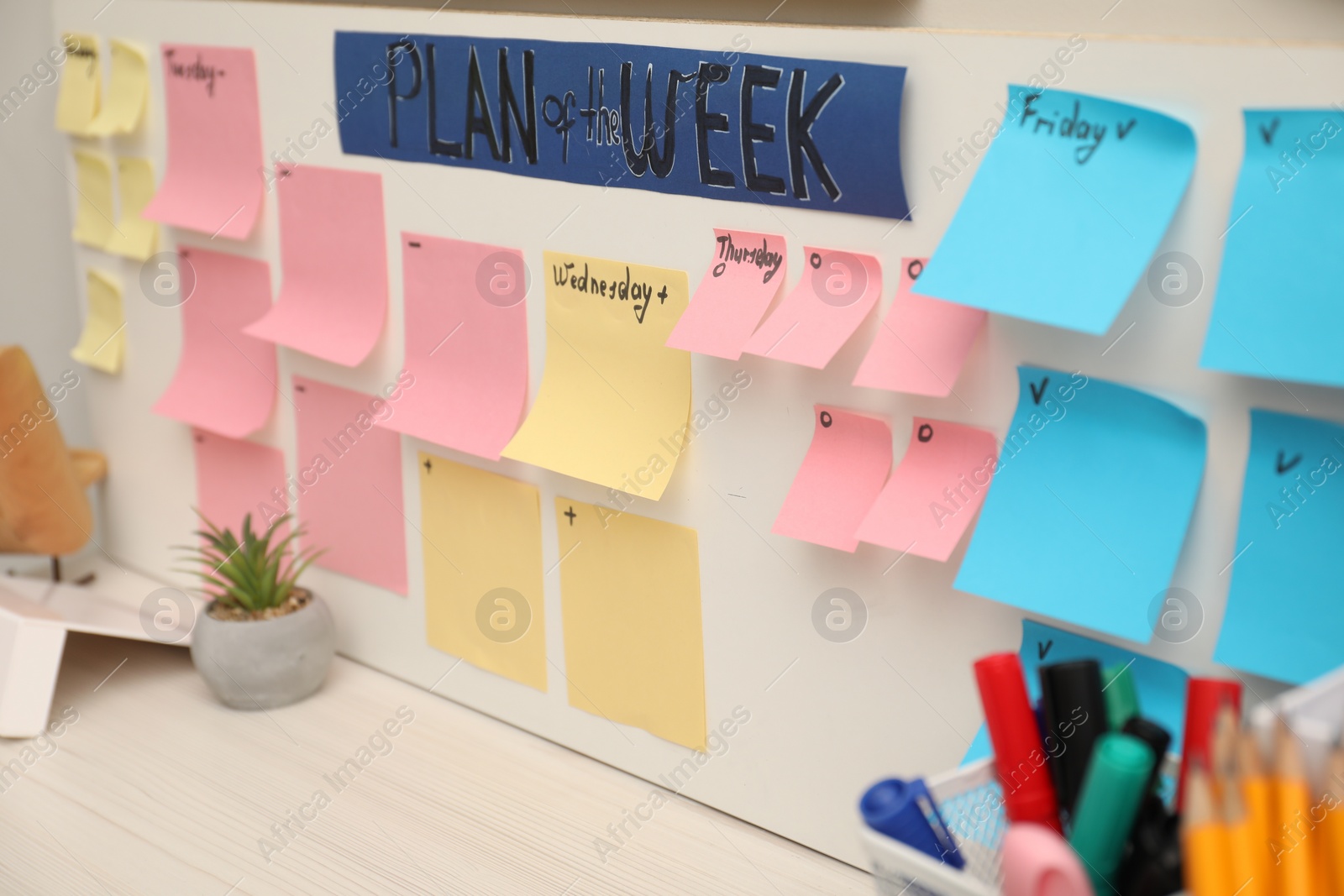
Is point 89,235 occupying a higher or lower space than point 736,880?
higher

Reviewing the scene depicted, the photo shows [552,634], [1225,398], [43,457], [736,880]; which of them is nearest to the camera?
[1225,398]

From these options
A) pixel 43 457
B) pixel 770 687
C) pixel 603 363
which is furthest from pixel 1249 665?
pixel 43 457

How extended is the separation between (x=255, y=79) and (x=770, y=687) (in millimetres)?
625

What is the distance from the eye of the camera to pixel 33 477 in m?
1.03

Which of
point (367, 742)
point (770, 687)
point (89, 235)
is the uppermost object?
point (89, 235)

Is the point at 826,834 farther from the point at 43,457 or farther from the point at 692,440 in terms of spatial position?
the point at 43,457

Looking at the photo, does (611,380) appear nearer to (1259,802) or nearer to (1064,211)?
(1064,211)

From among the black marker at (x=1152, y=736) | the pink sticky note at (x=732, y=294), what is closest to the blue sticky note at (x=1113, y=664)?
the black marker at (x=1152, y=736)

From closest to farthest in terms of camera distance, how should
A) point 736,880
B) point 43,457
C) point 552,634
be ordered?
1. point 736,880
2. point 552,634
3. point 43,457

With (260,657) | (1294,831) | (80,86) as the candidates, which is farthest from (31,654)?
(1294,831)

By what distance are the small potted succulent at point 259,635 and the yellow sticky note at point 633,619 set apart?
0.74 ft

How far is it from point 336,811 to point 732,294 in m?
0.43

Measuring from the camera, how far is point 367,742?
86 centimetres

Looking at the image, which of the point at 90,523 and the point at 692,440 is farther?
the point at 90,523
